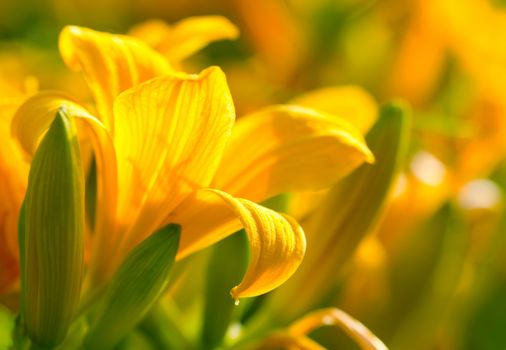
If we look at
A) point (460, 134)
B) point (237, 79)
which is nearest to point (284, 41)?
point (237, 79)

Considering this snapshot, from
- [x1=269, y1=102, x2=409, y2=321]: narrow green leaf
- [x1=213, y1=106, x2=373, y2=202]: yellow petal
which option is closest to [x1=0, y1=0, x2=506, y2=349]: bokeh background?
[x1=269, y1=102, x2=409, y2=321]: narrow green leaf

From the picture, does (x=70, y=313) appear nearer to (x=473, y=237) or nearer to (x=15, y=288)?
(x=15, y=288)

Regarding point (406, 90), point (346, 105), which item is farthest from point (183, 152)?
point (406, 90)

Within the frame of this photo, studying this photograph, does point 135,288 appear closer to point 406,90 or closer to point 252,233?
point 252,233

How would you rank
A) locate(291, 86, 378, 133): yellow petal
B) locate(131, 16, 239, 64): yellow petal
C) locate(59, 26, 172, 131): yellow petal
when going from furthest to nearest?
locate(291, 86, 378, 133): yellow petal
locate(131, 16, 239, 64): yellow petal
locate(59, 26, 172, 131): yellow petal

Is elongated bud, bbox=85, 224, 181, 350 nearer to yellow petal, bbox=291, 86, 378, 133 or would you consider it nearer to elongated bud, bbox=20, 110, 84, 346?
elongated bud, bbox=20, 110, 84, 346

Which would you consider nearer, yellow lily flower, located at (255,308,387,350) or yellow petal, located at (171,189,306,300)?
yellow petal, located at (171,189,306,300)

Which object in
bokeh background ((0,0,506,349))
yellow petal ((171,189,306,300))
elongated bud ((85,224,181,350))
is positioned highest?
yellow petal ((171,189,306,300))
